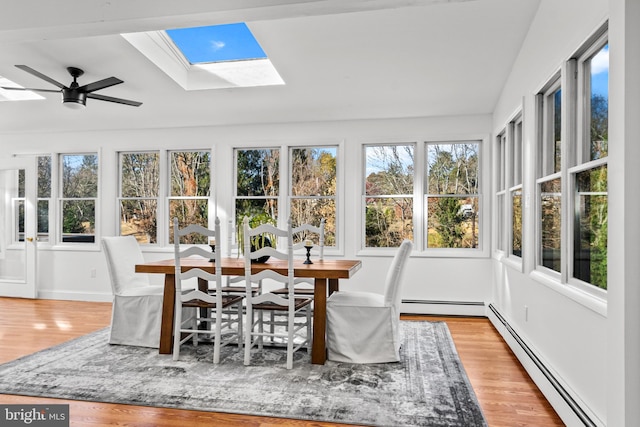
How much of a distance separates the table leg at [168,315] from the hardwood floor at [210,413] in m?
1.03

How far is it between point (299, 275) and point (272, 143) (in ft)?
9.12

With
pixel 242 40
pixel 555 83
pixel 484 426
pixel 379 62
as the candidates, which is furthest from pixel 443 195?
pixel 484 426

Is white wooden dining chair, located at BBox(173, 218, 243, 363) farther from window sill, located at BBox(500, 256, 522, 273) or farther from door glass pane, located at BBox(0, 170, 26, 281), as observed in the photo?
door glass pane, located at BBox(0, 170, 26, 281)

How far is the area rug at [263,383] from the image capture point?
107 inches

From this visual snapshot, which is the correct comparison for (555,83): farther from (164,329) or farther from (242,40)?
(164,329)

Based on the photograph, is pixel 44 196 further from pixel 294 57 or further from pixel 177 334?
pixel 294 57

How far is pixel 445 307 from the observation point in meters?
5.51

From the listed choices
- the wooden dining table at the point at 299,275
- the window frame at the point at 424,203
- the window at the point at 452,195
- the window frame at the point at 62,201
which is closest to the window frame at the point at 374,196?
the window frame at the point at 424,203

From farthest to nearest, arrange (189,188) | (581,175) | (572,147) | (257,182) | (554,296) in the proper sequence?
1. (189,188)
2. (257,182)
3. (554,296)
4. (572,147)
5. (581,175)

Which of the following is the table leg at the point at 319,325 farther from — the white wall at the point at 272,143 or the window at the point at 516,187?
the white wall at the point at 272,143

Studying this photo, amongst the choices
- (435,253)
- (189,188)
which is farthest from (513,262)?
(189,188)

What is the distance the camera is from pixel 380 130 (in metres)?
5.69

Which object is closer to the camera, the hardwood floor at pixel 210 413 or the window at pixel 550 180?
the hardwood floor at pixel 210 413

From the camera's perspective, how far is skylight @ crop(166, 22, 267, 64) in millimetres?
4379
